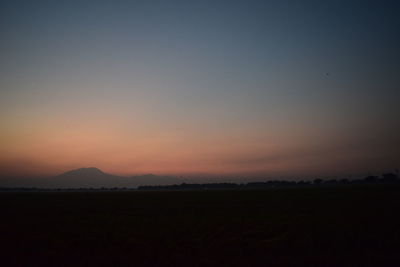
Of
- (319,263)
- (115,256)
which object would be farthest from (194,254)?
(319,263)

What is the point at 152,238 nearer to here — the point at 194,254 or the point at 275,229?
the point at 194,254

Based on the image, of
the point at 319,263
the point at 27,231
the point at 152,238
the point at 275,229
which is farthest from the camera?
the point at 27,231

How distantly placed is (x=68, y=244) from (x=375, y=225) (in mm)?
17037

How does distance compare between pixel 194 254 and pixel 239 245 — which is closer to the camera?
pixel 194 254

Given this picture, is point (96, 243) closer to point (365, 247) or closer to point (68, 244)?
point (68, 244)

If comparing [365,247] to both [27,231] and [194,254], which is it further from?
[27,231]

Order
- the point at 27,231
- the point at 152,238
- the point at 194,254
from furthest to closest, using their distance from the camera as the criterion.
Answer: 1. the point at 27,231
2. the point at 152,238
3. the point at 194,254

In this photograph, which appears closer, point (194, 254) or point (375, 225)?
point (194, 254)

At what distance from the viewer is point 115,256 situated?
44.7 feet

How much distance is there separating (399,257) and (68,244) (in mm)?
14686

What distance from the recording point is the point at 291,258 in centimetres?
1284

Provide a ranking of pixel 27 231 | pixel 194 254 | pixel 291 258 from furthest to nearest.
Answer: pixel 27 231
pixel 194 254
pixel 291 258

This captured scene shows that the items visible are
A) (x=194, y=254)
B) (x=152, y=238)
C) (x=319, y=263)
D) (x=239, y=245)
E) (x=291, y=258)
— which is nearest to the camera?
(x=319, y=263)

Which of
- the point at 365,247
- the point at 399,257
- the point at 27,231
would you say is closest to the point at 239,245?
the point at 365,247
